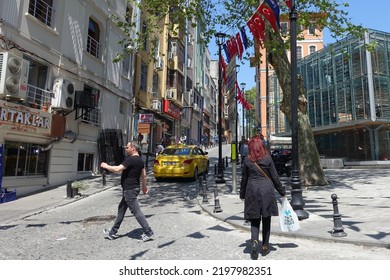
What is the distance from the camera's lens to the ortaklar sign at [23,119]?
35.1 ft

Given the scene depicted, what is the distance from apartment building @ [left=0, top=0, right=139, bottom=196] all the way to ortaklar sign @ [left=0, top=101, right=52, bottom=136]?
0.11 feet

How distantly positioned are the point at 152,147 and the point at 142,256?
24.1 meters

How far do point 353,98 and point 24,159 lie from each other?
25534 millimetres

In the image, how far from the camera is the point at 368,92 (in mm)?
25484

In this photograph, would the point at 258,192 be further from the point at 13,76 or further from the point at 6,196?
the point at 13,76

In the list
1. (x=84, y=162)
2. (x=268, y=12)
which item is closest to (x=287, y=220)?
(x=268, y=12)

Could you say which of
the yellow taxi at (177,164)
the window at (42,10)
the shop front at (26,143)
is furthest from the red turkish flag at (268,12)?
the window at (42,10)

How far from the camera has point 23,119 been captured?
11.5 metres

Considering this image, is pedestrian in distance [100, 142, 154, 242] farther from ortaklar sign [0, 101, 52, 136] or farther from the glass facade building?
the glass facade building

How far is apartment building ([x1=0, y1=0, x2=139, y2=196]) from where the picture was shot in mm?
11352

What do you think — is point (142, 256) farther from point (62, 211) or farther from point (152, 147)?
point (152, 147)

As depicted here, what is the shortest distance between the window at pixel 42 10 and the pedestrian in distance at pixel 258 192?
12.2 m

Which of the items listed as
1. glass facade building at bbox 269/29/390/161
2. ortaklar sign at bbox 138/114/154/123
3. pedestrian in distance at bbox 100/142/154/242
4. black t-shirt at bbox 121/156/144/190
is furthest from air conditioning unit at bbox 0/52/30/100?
glass facade building at bbox 269/29/390/161
